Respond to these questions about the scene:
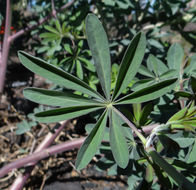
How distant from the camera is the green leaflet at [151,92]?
53 cm

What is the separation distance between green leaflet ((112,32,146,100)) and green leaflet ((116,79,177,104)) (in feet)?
0.14

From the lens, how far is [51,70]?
0.56 meters

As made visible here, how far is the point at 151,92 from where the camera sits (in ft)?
1.86

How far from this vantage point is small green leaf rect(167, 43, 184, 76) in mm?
890

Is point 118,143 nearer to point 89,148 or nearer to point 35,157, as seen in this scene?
point 89,148

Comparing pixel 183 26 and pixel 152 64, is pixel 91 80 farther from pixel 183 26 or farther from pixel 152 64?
pixel 183 26

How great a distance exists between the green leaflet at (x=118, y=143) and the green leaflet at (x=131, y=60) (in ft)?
0.24

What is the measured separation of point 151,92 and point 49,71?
28cm

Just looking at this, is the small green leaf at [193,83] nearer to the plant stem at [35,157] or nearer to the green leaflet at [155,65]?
the green leaflet at [155,65]

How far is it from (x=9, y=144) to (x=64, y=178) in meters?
0.44

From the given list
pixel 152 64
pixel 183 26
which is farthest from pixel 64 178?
pixel 183 26

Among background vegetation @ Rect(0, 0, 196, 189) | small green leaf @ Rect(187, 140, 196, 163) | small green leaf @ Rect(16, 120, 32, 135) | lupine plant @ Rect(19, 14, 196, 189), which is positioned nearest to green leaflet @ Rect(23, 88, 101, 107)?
lupine plant @ Rect(19, 14, 196, 189)

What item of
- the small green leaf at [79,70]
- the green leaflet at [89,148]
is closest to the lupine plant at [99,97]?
the green leaflet at [89,148]

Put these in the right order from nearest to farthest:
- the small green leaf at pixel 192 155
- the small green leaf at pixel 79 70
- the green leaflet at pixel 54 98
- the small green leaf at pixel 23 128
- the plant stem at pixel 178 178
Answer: the plant stem at pixel 178 178 < the green leaflet at pixel 54 98 < the small green leaf at pixel 192 155 < the small green leaf at pixel 79 70 < the small green leaf at pixel 23 128
